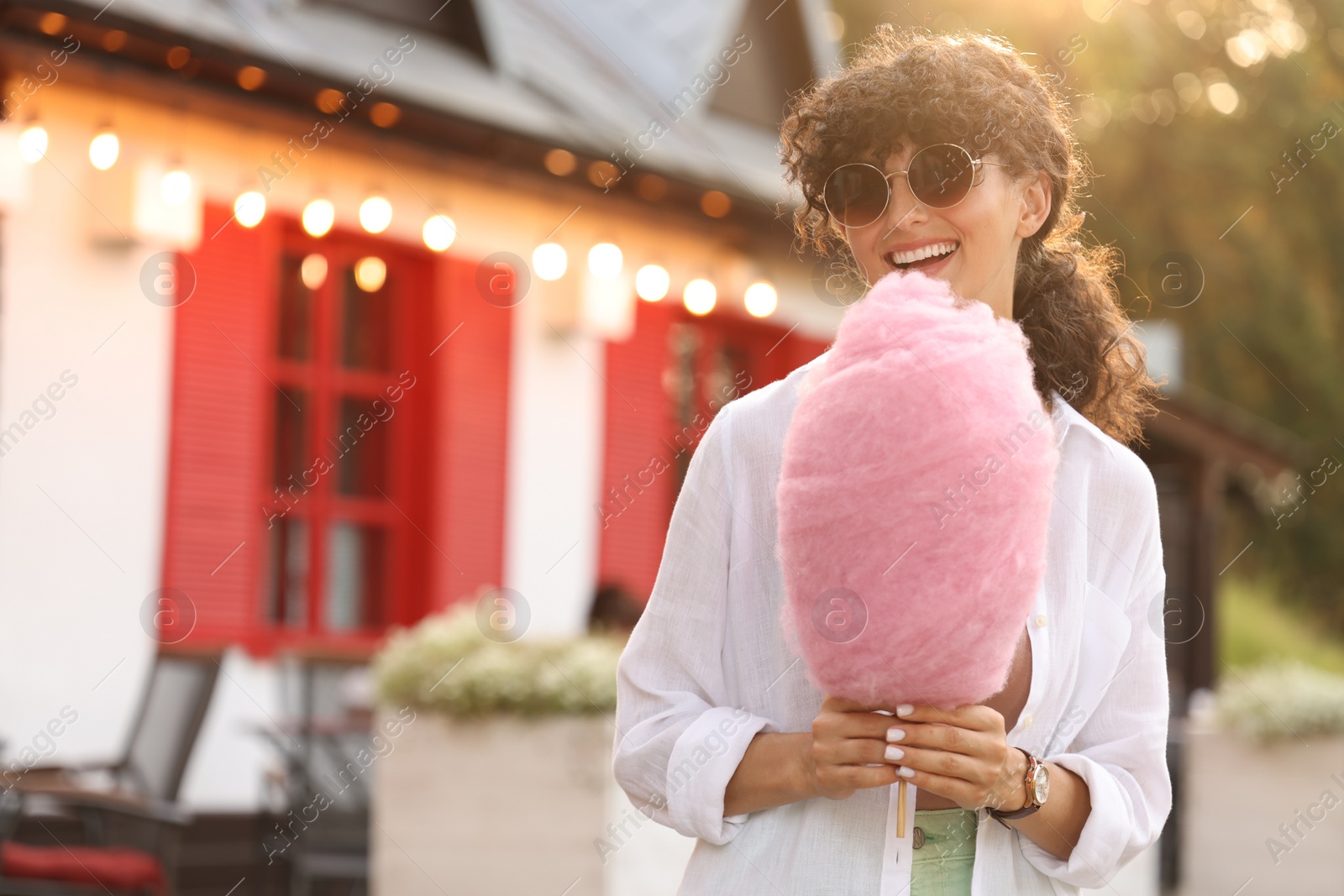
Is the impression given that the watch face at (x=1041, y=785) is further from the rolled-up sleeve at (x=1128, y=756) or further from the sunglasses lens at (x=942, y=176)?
the sunglasses lens at (x=942, y=176)

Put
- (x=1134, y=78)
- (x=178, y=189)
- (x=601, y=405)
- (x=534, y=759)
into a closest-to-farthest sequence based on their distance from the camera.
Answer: (x=534, y=759) → (x=178, y=189) → (x=601, y=405) → (x=1134, y=78)

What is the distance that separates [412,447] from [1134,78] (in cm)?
1102

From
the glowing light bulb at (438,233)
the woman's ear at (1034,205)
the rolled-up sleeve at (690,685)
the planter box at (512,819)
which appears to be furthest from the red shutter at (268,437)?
the woman's ear at (1034,205)

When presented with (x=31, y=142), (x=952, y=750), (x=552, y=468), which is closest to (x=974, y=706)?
(x=952, y=750)

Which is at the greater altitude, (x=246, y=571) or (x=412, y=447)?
(x=412, y=447)

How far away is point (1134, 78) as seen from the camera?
16766 millimetres

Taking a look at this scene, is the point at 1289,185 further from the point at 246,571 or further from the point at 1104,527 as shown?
the point at 1104,527

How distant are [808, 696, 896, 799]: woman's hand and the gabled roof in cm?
626

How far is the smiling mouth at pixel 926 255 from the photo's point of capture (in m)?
1.79

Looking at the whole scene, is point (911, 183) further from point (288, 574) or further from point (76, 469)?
→ point (288, 574)

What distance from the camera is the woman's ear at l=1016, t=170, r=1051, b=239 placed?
1886mm

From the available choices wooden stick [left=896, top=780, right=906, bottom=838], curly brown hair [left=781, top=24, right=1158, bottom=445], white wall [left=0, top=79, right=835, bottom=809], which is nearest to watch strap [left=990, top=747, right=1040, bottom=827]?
wooden stick [left=896, top=780, right=906, bottom=838]

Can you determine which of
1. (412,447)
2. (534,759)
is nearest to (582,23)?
(412,447)

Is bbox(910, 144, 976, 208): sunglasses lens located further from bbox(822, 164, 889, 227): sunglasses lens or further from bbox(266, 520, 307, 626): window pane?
bbox(266, 520, 307, 626): window pane
